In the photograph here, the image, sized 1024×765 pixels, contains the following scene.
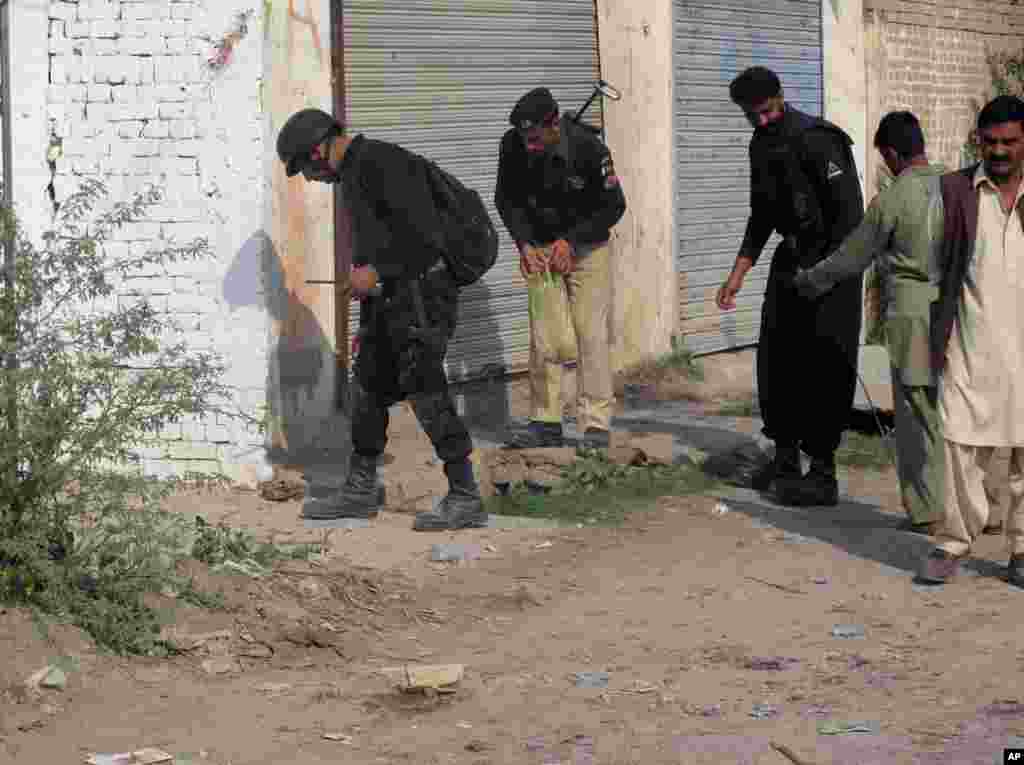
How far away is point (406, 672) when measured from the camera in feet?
19.5

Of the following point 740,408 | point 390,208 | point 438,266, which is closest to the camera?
point 390,208

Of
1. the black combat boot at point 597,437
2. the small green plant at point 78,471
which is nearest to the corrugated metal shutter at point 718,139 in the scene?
the black combat boot at point 597,437

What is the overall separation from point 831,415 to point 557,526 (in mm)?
1397

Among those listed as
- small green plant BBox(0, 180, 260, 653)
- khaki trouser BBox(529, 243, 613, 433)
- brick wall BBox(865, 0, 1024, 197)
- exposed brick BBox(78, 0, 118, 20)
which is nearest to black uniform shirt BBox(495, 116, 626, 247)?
khaki trouser BBox(529, 243, 613, 433)

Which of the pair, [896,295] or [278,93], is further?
[278,93]

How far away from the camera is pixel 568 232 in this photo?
9742mm

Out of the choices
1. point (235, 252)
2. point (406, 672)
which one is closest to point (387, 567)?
point (406, 672)

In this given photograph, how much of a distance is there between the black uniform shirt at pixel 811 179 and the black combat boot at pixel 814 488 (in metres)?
0.94

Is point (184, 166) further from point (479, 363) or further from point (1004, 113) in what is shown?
point (1004, 113)

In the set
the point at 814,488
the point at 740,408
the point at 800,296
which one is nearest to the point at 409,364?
the point at 800,296

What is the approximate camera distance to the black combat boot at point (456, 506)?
7.98m

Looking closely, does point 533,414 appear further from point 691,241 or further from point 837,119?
point 837,119

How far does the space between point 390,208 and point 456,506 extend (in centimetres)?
128

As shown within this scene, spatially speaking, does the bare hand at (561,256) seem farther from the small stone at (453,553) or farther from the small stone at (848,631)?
the small stone at (848,631)
